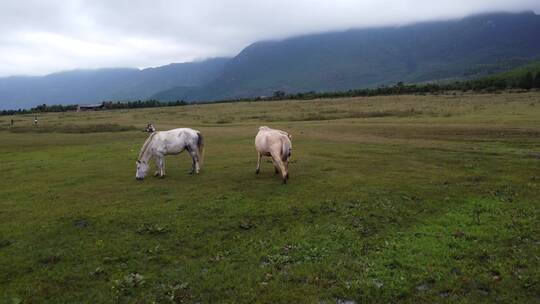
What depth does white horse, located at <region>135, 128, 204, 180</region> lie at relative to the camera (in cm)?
2083

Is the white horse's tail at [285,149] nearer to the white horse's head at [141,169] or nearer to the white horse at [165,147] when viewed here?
the white horse at [165,147]

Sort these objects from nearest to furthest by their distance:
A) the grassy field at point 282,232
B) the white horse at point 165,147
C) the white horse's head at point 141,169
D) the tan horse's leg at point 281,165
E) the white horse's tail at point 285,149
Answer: the grassy field at point 282,232, the tan horse's leg at point 281,165, the white horse's tail at point 285,149, the white horse's head at point 141,169, the white horse at point 165,147

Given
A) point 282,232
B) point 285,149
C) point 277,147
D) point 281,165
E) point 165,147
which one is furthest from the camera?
point 165,147

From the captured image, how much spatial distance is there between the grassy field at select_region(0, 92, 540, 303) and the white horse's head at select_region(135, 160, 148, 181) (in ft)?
1.84

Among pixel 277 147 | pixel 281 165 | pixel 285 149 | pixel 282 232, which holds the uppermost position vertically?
pixel 277 147

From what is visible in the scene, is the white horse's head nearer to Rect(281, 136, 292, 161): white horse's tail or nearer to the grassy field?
the grassy field

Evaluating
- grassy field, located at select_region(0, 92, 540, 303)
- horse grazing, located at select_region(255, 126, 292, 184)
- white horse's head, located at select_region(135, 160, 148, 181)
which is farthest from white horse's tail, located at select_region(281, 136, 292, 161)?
white horse's head, located at select_region(135, 160, 148, 181)

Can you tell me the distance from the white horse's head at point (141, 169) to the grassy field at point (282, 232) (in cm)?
56

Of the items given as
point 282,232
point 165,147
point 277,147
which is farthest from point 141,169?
point 282,232

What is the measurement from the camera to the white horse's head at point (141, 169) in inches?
811

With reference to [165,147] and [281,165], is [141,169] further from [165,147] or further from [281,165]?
[281,165]

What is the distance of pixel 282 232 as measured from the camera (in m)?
12.8

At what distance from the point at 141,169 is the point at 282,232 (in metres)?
10.1

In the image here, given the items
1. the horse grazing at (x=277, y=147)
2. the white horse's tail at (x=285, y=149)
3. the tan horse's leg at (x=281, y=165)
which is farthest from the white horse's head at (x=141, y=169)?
the white horse's tail at (x=285, y=149)
